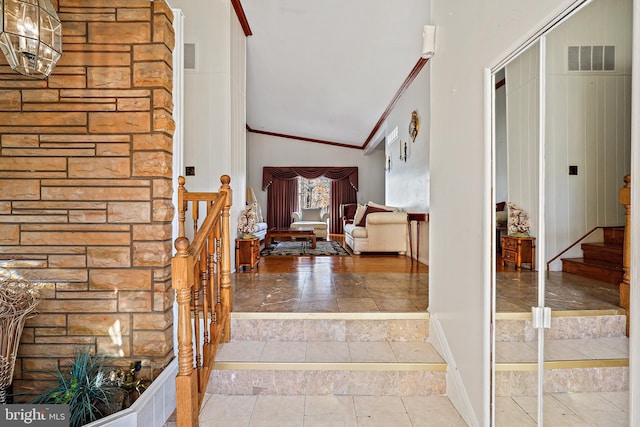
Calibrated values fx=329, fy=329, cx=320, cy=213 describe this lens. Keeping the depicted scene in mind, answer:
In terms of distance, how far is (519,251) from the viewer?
1331 millimetres

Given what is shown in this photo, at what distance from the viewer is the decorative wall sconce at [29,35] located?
4.08 ft

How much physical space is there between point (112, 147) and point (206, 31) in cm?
250

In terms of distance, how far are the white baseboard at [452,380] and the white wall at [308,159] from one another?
304 inches

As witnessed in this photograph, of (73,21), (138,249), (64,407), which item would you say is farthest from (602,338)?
(73,21)

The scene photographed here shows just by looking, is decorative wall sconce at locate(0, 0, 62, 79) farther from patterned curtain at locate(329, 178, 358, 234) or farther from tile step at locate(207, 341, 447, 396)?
patterned curtain at locate(329, 178, 358, 234)

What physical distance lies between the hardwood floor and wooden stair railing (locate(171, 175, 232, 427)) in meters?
0.33

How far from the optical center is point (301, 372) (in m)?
1.93

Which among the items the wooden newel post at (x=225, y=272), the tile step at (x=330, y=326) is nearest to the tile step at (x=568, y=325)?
the tile step at (x=330, y=326)

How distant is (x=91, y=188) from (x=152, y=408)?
3.84 ft

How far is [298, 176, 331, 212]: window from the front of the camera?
10.2 metres

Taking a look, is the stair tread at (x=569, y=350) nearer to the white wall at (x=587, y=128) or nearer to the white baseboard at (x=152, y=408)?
the white wall at (x=587, y=128)

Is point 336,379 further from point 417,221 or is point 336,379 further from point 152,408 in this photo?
point 417,221

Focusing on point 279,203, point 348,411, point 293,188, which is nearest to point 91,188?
point 348,411

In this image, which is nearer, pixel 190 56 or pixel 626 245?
pixel 626 245
